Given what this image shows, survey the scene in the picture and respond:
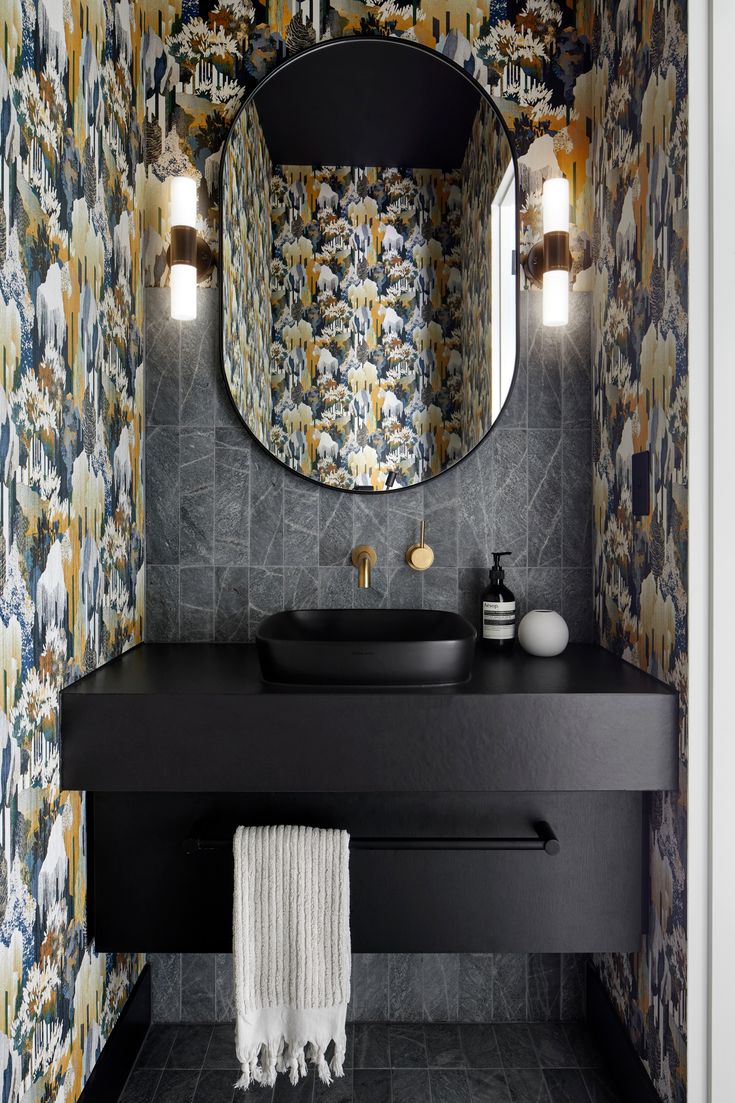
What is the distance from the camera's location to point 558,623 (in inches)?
69.7

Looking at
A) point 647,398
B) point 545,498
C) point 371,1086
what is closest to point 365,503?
point 545,498

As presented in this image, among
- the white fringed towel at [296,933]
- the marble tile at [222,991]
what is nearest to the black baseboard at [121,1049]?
the marble tile at [222,991]

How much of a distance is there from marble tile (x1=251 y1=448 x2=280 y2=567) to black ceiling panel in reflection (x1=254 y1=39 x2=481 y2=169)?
2.41ft

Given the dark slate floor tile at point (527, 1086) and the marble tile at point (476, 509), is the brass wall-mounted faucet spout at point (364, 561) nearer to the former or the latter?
the marble tile at point (476, 509)

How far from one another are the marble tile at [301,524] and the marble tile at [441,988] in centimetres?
104

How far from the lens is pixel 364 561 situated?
6.25ft

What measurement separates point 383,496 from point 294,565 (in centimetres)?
28

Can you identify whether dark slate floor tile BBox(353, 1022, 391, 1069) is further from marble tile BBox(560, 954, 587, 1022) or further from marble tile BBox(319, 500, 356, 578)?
marble tile BBox(319, 500, 356, 578)

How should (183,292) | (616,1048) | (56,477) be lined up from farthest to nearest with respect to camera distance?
(183,292)
(616,1048)
(56,477)

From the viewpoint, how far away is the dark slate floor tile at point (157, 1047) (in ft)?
5.95

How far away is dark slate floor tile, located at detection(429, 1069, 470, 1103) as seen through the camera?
1.68 meters

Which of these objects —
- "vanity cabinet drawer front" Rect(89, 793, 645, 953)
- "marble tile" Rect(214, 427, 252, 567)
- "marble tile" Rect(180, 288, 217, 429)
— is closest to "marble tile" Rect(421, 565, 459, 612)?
"marble tile" Rect(214, 427, 252, 567)

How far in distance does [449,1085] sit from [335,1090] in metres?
0.25

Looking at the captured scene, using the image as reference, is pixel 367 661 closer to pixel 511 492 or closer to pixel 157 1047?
pixel 511 492
